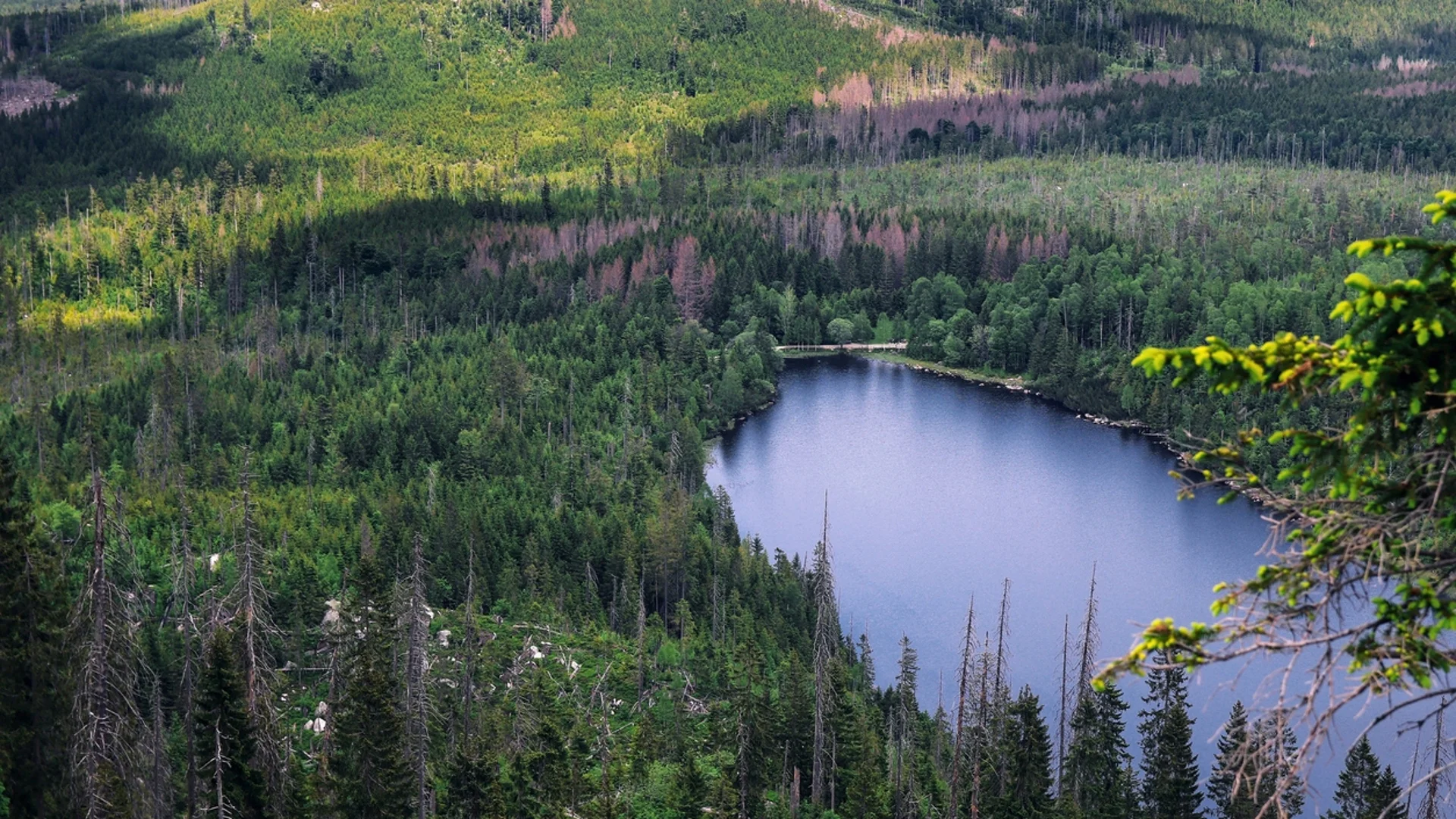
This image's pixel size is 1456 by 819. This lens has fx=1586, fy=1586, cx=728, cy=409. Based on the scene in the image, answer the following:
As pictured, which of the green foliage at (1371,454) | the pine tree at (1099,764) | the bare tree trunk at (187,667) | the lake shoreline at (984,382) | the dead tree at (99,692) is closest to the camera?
the green foliage at (1371,454)

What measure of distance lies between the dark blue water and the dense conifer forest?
3071 mm

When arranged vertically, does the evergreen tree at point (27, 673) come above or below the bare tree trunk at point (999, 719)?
above

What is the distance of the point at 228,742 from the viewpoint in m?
41.5

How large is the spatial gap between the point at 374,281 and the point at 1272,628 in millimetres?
159957

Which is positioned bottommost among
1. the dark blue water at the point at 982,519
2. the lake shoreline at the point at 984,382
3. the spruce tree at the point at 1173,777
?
the dark blue water at the point at 982,519

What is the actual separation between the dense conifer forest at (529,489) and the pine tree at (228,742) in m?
0.11

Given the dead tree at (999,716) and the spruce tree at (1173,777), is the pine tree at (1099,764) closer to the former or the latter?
the spruce tree at (1173,777)

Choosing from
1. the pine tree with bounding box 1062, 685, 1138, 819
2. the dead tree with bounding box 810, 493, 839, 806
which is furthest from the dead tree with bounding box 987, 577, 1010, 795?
the dead tree with bounding box 810, 493, 839, 806

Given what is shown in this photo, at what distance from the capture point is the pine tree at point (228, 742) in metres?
40.8

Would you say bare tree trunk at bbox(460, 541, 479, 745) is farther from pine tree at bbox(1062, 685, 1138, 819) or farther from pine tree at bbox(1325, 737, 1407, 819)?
pine tree at bbox(1325, 737, 1407, 819)

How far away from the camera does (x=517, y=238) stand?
178 metres

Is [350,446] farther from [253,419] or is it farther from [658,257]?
[658,257]

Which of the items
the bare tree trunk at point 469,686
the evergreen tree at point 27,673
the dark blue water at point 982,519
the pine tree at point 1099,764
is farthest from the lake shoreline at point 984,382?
the evergreen tree at point 27,673

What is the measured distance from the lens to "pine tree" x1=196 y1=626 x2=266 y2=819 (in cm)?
4084
